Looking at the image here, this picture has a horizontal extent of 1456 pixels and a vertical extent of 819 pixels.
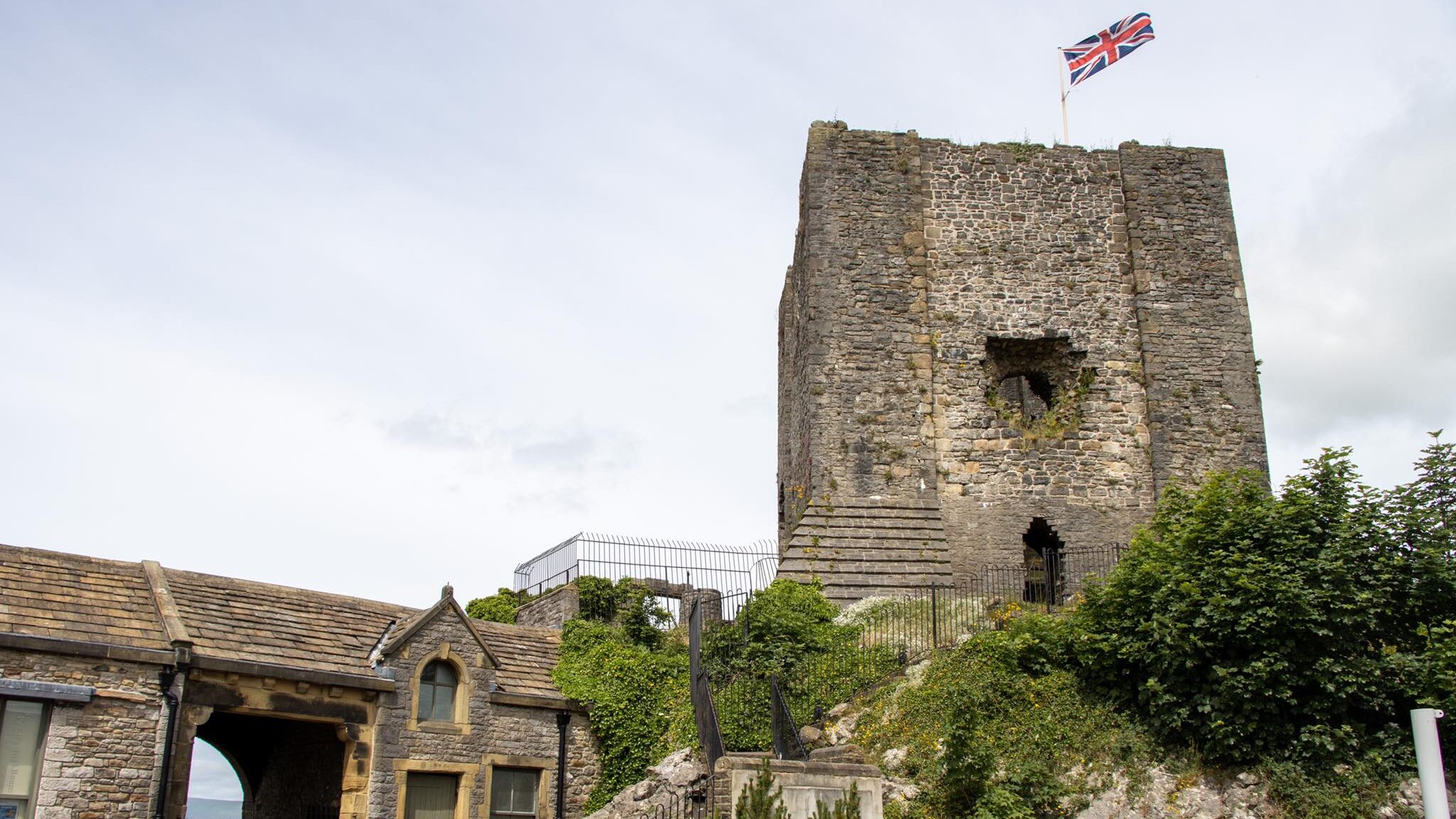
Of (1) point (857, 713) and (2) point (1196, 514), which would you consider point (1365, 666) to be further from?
(1) point (857, 713)

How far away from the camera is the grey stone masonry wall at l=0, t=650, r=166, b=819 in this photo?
15.2m

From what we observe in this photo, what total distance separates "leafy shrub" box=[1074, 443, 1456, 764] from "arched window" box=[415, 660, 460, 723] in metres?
8.99

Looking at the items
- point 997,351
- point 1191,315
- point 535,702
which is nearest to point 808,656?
point 535,702

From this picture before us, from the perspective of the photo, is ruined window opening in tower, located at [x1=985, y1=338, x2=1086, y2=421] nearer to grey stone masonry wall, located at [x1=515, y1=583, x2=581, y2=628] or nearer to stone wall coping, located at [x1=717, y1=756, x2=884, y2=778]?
grey stone masonry wall, located at [x1=515, y1=583, x2=581, y2=628]

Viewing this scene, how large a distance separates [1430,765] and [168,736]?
13637 millimetres

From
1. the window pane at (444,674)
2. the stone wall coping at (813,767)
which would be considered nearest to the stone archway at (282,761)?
the window pane at (444,674)

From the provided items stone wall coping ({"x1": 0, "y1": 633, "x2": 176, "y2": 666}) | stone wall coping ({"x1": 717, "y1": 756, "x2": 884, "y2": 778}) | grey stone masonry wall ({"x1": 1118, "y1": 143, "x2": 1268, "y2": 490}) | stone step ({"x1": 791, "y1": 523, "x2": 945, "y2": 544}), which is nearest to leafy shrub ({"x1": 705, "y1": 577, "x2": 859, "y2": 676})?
stone step ({"x1": 791, "y1": 523, "x2": 945, "y2": 544})

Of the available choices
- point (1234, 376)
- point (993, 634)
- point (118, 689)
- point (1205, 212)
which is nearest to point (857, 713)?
point (993, 634)

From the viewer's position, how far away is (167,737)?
1599 cm

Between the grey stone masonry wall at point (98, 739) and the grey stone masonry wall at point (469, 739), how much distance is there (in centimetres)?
298

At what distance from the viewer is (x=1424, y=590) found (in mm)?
14391

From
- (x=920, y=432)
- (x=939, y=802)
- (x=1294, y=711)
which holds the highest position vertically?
(x=920, y=432)

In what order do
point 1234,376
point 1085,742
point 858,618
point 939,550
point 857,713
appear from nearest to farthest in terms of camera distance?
point 1085,742
point 857,713
point 858,618
point 939,550
point 1234,376

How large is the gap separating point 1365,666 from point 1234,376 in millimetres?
10539
